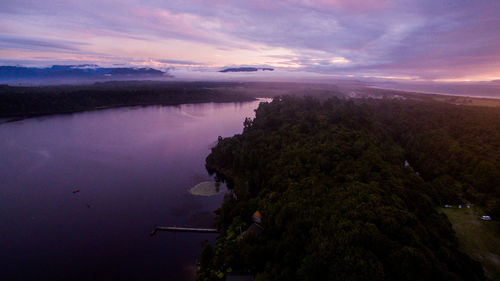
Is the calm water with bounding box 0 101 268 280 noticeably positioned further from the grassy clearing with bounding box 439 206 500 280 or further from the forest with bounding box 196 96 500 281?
the grassy clearing with bounding box 439 206 500 280

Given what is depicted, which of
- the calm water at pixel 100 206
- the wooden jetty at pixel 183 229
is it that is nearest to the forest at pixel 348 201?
the wooden jetty at pixel 183 229

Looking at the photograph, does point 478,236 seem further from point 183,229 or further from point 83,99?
point 83,99

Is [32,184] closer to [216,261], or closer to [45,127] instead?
[216,261]

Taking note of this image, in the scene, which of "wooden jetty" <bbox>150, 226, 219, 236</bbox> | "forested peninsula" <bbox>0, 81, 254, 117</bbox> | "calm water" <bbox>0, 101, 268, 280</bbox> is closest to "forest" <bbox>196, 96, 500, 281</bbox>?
"wooden jetty" <bbox>150, 226, 219, 236</bbox>

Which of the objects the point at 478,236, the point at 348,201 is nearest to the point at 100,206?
the point at 348,201

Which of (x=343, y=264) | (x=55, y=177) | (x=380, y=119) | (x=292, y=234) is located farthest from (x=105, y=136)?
(x=380, y=119)

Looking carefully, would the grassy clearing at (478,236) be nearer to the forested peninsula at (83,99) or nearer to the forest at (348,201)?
the forest at (348,201)
